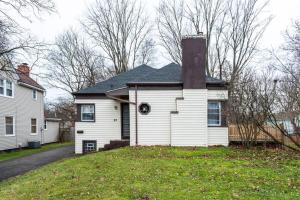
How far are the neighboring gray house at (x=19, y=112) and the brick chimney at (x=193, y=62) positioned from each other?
9823mm

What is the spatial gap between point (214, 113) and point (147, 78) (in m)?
4.18

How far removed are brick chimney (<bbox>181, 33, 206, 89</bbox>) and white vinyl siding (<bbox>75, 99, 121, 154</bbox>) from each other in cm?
469

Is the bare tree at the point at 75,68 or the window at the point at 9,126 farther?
the bare tree at the point at 75,68

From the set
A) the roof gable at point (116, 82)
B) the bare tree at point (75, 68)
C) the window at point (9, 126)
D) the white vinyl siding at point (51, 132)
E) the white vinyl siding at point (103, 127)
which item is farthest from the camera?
the bare tree at point (75, 68)

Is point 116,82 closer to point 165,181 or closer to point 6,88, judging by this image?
point 6,88

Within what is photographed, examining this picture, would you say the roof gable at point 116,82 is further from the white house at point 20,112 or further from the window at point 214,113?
the window at point 214,113

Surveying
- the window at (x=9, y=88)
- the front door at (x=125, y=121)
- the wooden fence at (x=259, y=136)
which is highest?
the window at (x=9, y=88)

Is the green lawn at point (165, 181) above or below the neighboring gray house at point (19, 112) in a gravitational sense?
below

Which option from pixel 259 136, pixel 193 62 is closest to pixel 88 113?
pixel 193 62

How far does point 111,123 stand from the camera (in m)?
19.3

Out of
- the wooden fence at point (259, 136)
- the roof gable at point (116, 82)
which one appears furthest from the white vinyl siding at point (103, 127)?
the wooden fence at point (259, 136)

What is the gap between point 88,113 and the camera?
1953 cm

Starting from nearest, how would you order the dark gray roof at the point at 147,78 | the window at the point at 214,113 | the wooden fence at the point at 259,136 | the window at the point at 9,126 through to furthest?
the dark gray roof at the point at 147,78 → the window at the point at 214,113 → the wooden fence at the point at 259,136 → the window at the point at 9,126

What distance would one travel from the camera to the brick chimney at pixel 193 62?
17.2 m
